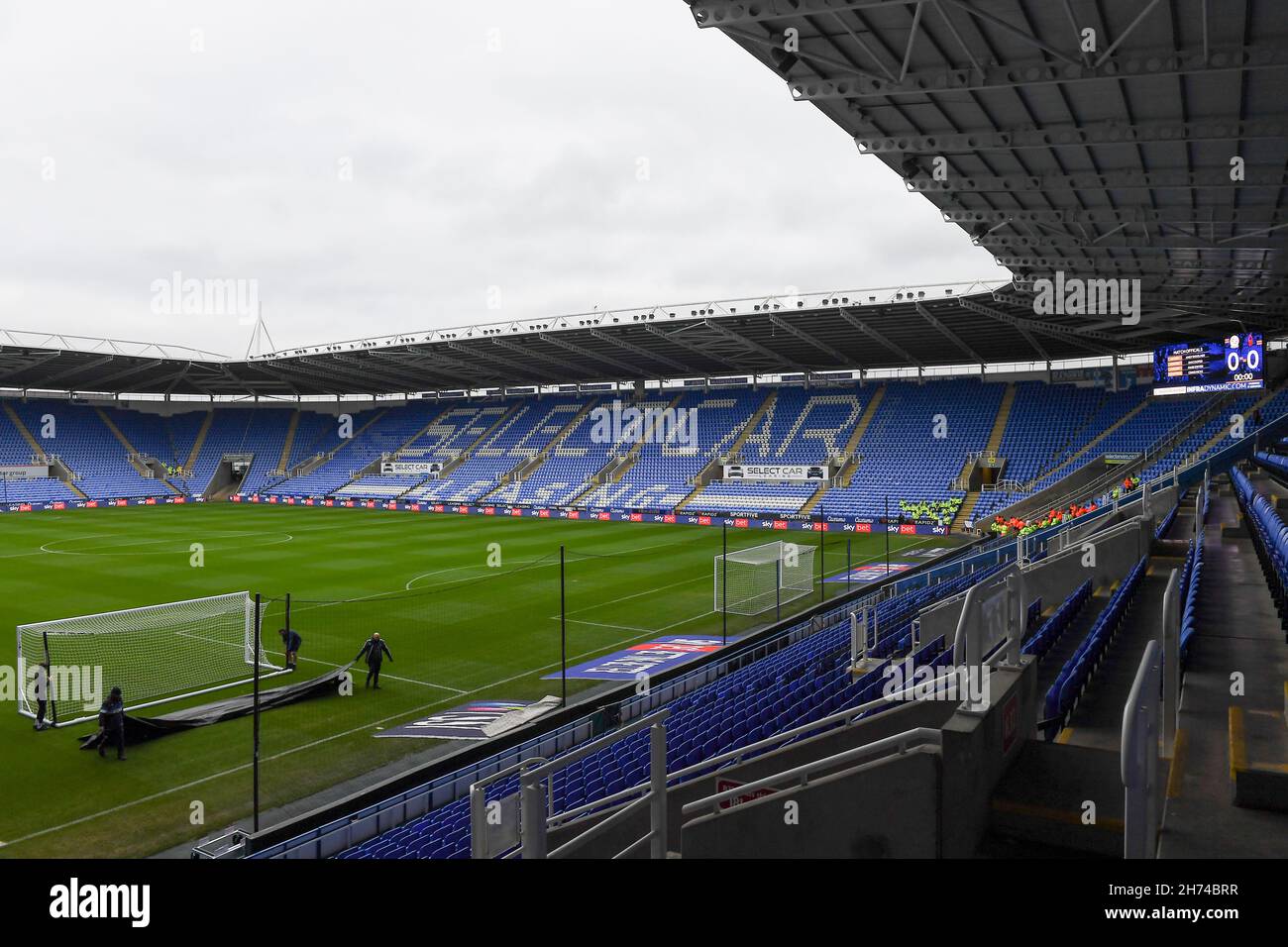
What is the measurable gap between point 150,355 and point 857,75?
57.9 m

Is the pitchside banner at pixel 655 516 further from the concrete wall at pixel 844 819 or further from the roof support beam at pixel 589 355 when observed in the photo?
the concrete wall at pixel 844 819

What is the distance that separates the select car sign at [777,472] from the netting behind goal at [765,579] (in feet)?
77.9

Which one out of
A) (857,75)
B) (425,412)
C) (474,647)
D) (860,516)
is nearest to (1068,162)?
(857,75)

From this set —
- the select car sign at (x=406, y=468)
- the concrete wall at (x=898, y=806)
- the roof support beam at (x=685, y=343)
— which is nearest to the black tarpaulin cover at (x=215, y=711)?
the concrete wall at (x=898, y=806)

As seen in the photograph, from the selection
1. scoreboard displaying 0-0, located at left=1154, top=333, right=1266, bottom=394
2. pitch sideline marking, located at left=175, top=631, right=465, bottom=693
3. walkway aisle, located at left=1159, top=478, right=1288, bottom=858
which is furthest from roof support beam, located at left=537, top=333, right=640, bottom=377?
walkway aisle, located at left=1159, top=478, right=1288, bottom=858

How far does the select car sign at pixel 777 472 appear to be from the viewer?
169ft

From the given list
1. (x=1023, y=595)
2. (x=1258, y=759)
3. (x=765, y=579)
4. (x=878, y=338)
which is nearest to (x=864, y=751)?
(x=1258, y=759)

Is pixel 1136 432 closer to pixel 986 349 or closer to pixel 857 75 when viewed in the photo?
pixel 986 349

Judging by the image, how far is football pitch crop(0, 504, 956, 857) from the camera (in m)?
11.5

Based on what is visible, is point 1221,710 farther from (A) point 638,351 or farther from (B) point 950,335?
(A) point 638,351

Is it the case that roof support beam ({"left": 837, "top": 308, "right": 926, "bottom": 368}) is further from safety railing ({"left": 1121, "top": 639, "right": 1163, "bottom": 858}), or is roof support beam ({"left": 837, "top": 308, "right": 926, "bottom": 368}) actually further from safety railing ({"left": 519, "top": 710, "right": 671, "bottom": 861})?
safety railing ({"left": 1121, "top": 639, "right": 1163, "bottom": 858})

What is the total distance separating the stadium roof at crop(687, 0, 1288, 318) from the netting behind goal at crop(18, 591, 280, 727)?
1517cm

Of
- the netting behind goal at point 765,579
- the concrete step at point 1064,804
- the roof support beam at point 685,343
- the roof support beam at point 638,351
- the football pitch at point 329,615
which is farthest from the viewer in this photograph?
the roof support beam at point 638,351

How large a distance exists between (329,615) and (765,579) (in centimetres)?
1291
